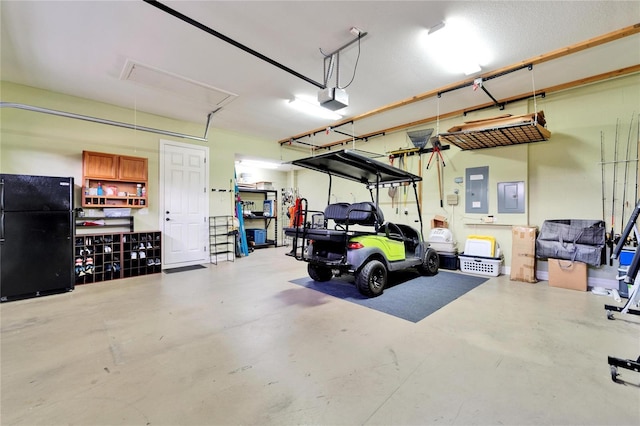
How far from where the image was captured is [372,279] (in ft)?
12.8

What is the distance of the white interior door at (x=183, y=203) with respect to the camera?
5.98 meters

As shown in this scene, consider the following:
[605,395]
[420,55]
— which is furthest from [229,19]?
[605,395]

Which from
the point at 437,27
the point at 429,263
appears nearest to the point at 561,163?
the point at 429,263

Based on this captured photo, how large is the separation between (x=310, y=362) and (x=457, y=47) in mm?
4016

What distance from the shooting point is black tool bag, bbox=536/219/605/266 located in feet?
13.6

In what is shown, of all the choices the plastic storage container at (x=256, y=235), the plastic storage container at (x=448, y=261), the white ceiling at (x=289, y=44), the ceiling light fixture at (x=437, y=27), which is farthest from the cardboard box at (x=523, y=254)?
the plastic storage container at (x=256, y=235)

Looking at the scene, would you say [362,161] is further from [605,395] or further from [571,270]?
[571,270]

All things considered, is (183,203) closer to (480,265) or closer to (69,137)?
(69,137)

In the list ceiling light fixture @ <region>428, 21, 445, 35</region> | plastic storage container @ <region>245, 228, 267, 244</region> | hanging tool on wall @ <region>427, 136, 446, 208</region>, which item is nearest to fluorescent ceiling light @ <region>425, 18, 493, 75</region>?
ceiling light fixture @ <region>428, 21, 445, 35</region>

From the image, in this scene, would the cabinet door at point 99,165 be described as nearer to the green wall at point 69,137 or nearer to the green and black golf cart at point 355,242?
the green wall at point 69,137

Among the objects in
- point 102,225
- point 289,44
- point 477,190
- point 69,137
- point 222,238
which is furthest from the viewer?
point 222,238

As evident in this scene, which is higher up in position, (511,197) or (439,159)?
(439,159)

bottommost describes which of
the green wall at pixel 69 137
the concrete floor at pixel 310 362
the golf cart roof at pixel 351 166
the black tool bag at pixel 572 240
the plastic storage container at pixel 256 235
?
the concrete floor at pixel 310 362

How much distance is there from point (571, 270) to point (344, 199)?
529 centimetres
